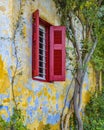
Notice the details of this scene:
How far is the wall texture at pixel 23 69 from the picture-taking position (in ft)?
26.1

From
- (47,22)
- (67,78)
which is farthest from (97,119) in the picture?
(47,22)

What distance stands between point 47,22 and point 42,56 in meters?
0.83

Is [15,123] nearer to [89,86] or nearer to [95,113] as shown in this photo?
[95,113]

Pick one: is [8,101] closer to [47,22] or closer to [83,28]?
[47,22]

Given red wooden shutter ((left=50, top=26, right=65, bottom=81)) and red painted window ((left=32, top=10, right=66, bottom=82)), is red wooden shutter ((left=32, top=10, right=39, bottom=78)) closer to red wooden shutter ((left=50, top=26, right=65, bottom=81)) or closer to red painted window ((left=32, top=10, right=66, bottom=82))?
red painted window ((left=32, top=10, right=66, bottom=82))

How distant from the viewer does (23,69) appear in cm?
853

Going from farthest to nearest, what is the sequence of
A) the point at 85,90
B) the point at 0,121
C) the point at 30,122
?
the point at 85,90
the point at 30,122
the point at 0,121

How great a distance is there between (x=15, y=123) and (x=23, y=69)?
49.5 inches

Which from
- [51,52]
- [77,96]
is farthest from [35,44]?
[77,96]

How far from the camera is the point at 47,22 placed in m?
9.78

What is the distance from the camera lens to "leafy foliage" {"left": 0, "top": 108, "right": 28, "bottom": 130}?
7633 millimetres

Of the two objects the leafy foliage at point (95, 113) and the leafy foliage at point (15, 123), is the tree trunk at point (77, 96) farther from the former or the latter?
the leafy foliage at point (15, 123)

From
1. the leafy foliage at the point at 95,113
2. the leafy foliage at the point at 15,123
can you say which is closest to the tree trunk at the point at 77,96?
the leafy foliage at the point at 95,113

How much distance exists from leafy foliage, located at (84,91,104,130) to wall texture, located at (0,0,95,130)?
6.22 feet
